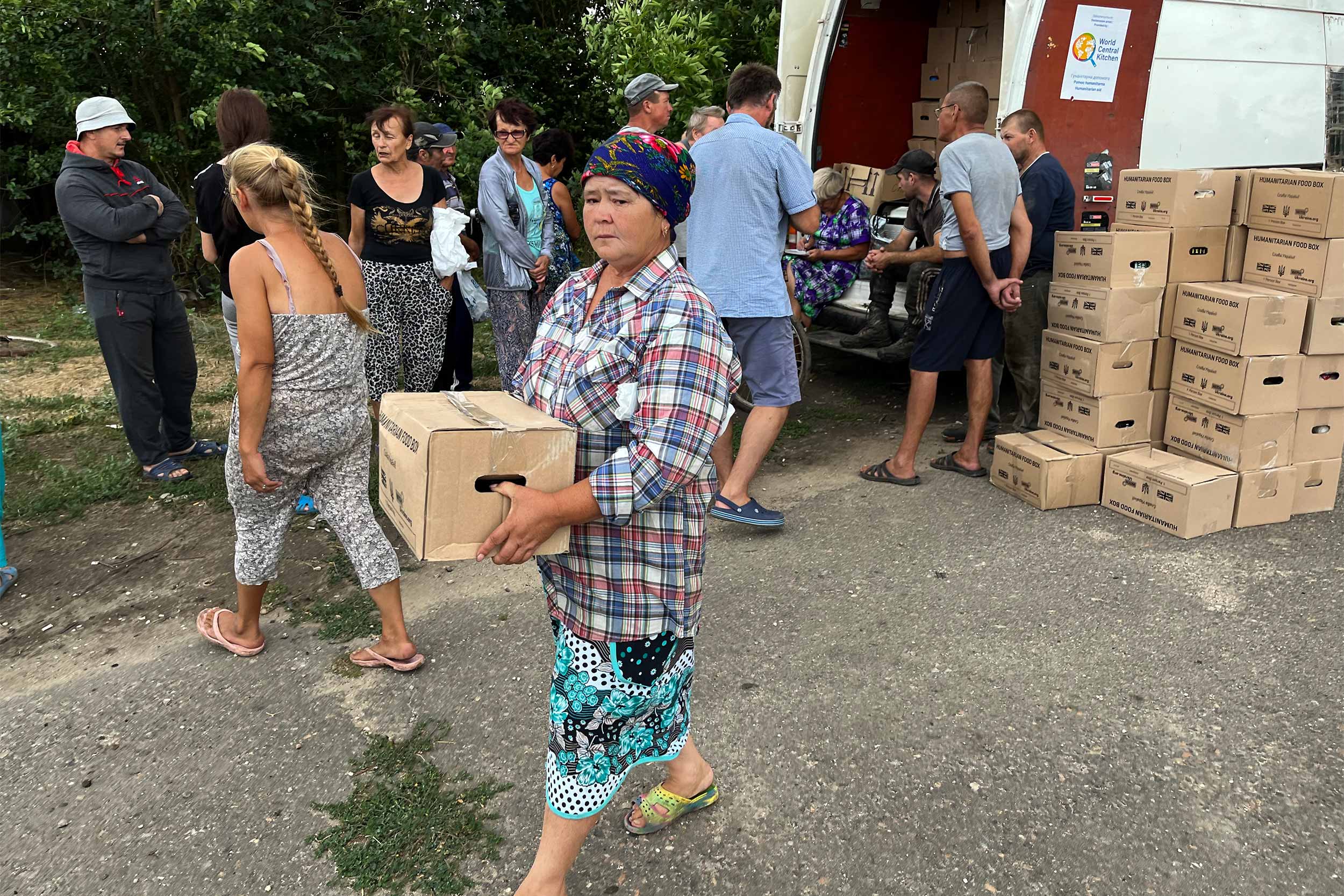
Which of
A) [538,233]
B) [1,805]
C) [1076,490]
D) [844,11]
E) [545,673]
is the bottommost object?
[1,805]

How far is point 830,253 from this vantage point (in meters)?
6.29

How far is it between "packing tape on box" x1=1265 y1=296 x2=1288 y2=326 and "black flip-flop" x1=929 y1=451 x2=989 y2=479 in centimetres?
142

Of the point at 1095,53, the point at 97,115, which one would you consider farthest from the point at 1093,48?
the point at 97,115

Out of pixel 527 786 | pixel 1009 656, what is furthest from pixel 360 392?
pixel 1009 656

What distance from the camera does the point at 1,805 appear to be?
2799mm

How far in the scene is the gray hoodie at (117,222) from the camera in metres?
4.88

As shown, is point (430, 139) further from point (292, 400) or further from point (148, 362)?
point (292, 400)

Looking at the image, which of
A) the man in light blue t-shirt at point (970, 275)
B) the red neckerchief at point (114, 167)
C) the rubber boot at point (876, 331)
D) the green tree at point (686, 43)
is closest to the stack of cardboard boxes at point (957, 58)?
the green tree at point (686, 43)

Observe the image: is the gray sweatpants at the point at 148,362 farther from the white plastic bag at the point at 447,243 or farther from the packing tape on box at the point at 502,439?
the packing tape on box at the point at 502,439

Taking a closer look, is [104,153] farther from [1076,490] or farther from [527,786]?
[1076,490]

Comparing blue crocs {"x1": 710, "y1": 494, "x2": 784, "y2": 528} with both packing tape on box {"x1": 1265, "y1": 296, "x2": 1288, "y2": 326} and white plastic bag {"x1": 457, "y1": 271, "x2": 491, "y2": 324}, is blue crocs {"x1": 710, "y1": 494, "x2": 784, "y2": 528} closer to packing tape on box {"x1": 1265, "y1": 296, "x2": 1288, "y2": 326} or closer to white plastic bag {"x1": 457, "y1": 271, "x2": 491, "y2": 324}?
white plastic bag {"x1": 457, "y1": 271, "x2": 491, "y2": 324}

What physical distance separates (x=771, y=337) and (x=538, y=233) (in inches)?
69.0

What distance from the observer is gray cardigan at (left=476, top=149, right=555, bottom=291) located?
215 inches

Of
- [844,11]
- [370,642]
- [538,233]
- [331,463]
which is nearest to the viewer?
[331,463]
